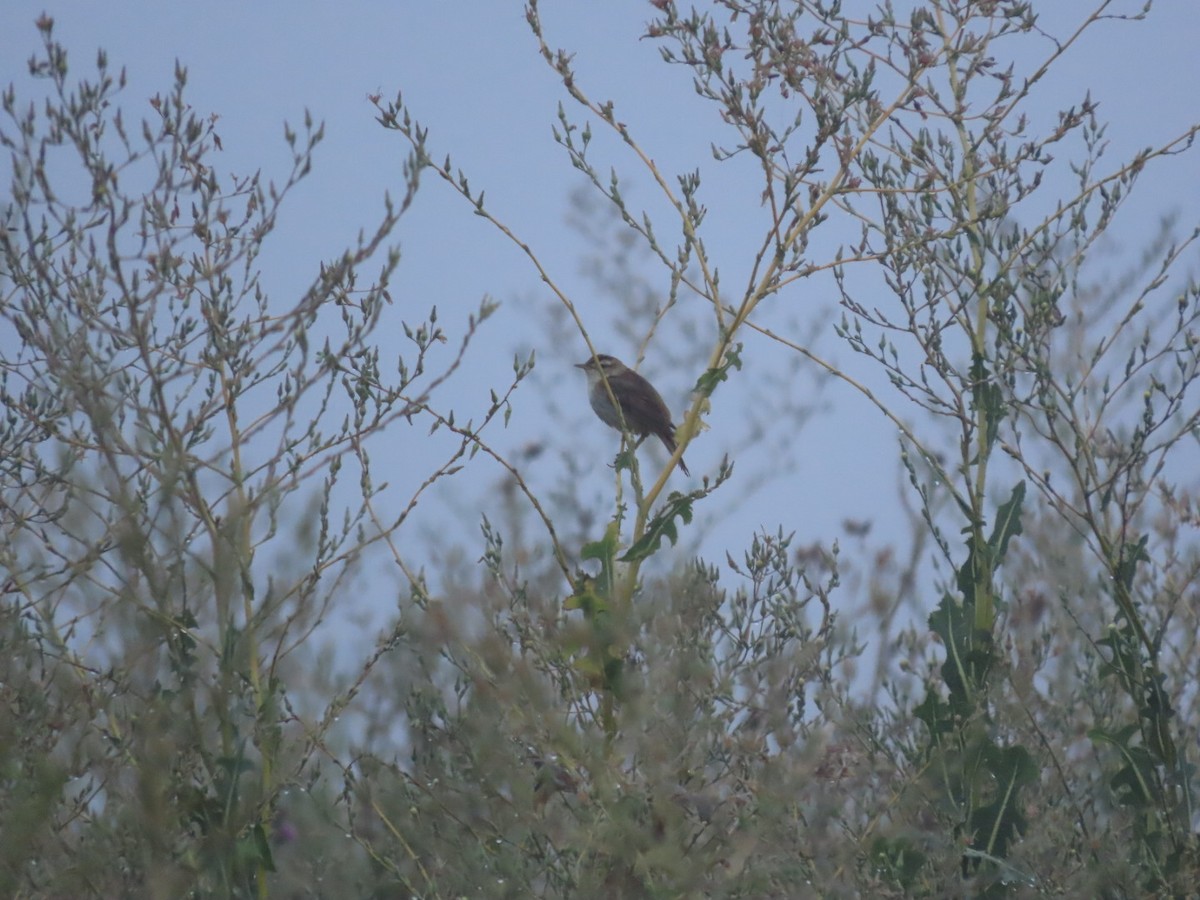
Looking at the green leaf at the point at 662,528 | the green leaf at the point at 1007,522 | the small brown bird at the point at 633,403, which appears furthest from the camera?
the small brown bird at the point at 633,403

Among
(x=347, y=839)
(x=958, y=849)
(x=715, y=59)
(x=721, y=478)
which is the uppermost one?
(x=715, y=59)

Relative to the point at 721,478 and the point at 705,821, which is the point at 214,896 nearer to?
the point at 705,821

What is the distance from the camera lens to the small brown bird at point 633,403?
25.8 feet

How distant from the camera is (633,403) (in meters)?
8.08

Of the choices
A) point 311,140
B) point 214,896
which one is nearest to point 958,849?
point 214,896

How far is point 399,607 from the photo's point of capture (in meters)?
4.34

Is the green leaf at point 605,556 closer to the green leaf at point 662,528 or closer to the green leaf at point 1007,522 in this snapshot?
the green leaf at point 662,528

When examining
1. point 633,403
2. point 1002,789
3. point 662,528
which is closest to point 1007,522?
point 1002,789

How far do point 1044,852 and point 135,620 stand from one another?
3.33 m

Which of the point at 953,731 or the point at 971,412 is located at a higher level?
the point at 971,412

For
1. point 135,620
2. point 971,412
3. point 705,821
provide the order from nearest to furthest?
point 135,620 < point 705,821 < point 971,412

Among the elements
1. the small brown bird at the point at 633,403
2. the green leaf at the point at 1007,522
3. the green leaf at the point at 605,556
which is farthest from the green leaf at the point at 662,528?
the small brown bird at the point at 633,403

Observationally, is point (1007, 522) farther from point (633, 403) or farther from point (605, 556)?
point (633, 403)

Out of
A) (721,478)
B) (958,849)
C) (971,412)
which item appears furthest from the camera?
(971,412)
